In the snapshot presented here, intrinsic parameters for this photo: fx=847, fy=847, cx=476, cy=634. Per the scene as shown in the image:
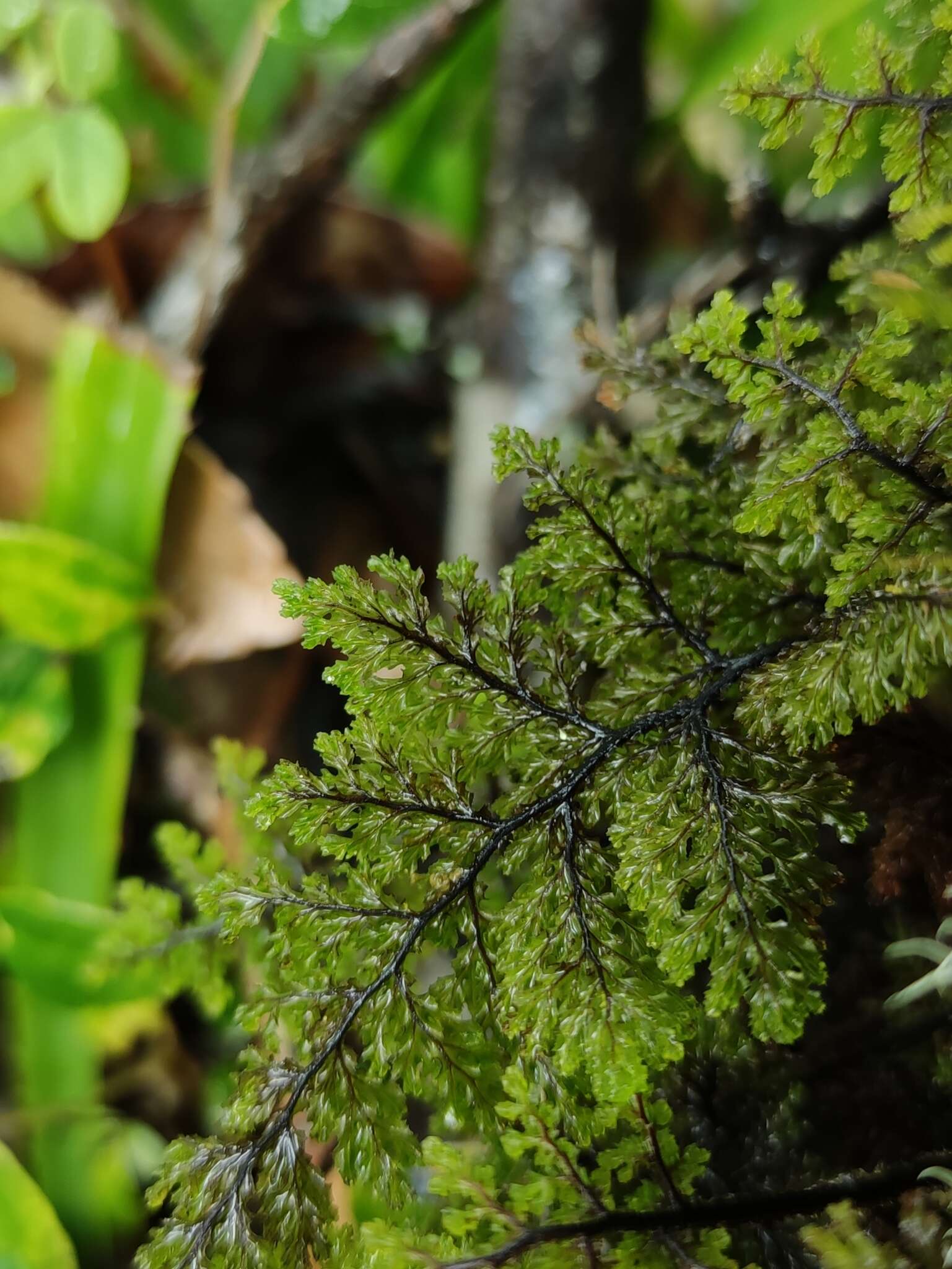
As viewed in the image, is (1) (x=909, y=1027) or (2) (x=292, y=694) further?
(2) (x=292, y=694)

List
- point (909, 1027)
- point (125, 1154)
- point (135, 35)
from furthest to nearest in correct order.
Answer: point (135, 35)
point (125, 1154)
point (909, 1027)

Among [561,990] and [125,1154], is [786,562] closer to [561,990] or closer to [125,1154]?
[561,990]

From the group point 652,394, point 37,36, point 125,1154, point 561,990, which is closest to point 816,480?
point 652,394

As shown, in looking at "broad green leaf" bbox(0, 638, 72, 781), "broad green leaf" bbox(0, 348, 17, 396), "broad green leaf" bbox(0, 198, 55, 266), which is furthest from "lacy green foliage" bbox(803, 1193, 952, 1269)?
"broad green leaf" bbox(0, 198, 55, 266)

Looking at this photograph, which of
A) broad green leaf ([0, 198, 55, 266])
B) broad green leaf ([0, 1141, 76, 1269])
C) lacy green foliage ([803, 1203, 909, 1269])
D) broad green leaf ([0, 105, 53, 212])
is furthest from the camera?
broad green leaf ([0, 198, 55, 266])

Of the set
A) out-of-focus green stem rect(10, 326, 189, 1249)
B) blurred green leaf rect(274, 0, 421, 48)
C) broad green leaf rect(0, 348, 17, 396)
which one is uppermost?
blurred green leaf rect(274, 0, 421, 48)

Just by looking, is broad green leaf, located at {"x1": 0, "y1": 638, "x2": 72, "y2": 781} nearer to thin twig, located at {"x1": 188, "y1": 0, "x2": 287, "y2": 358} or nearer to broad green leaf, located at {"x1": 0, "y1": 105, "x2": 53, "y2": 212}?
thin twig, located at {"x1": 188, "y1": 0, "x2": 287, "y2": 358}

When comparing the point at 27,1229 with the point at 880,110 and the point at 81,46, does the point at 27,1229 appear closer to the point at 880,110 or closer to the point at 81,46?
the point at 880,110

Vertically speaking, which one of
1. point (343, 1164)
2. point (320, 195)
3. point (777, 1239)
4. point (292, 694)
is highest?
point (320, 195)
